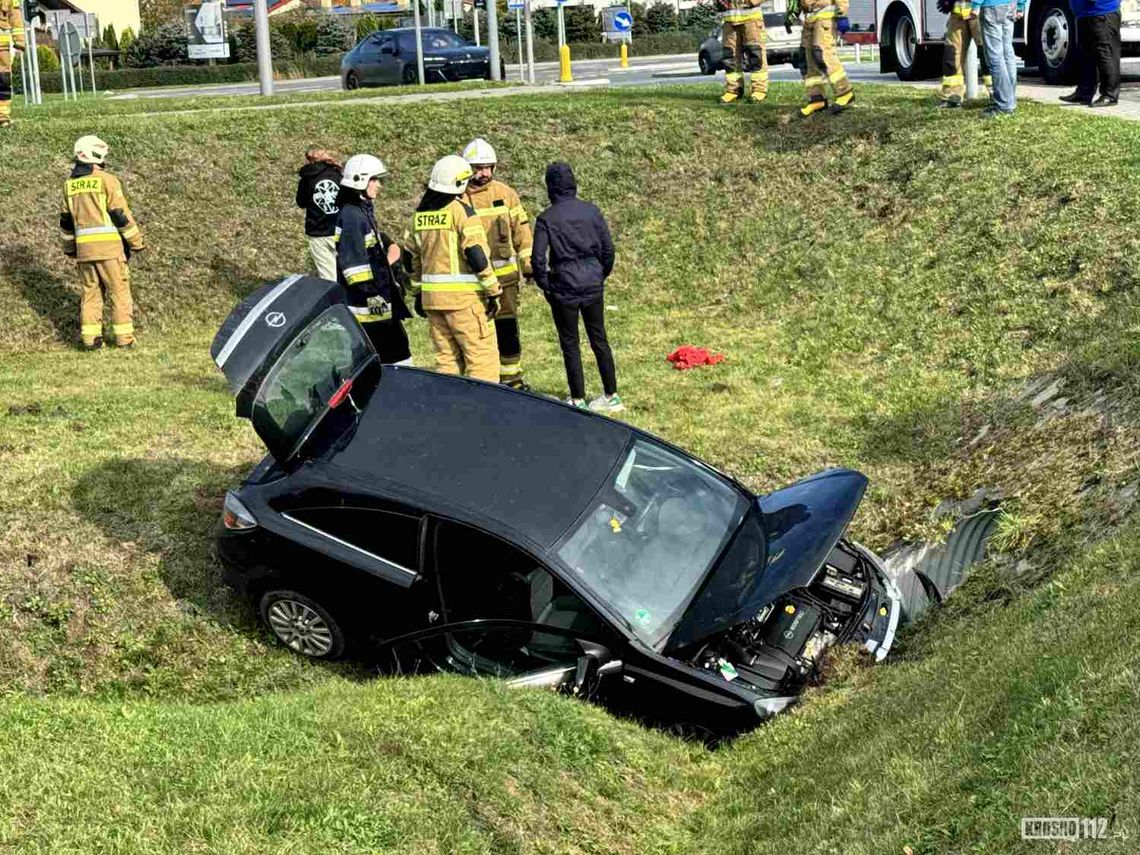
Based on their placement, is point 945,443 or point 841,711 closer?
point 841,711

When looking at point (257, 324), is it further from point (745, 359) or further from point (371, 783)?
point (745, 359)

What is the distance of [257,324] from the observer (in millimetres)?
7105

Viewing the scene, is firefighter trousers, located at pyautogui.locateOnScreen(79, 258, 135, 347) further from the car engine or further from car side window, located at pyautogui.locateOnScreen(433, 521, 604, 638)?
the car engine

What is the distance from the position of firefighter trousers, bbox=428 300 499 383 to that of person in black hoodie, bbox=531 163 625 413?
2.67ft

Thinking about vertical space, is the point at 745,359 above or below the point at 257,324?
below

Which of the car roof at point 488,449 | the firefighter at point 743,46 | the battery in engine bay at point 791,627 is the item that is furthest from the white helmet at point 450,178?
the firefighter at point 743,46

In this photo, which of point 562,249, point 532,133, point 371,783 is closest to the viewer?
point 371,783

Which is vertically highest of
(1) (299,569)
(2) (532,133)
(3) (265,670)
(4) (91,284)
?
(2) (532,133)

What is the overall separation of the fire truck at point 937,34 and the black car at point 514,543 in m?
11.8

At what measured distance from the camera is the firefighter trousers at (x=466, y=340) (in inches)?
377

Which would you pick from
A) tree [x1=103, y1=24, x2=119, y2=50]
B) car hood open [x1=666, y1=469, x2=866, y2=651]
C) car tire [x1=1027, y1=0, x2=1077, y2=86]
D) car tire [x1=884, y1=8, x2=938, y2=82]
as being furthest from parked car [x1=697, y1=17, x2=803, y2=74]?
tree [x1=103, y1=24, x2=119, y2=50]

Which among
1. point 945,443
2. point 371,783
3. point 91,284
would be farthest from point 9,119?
point 371,783

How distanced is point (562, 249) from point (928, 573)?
150 inches

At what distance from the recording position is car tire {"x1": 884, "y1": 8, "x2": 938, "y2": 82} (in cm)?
1947
